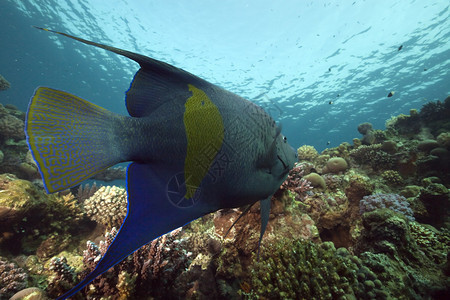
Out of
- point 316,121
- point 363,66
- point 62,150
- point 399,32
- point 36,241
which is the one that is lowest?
point 36,241

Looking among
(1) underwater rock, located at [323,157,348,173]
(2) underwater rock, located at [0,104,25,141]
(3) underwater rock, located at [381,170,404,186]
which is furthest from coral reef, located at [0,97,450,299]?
(2) underwater rock, located at [0,104,25,141]

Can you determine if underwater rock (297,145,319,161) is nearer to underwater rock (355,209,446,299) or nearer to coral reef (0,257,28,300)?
underwater rock (355,209,446,299)

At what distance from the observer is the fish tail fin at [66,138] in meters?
0.64

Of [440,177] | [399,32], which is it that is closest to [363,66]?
[399,32]

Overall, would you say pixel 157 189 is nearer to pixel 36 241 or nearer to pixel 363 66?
pixel 36 241

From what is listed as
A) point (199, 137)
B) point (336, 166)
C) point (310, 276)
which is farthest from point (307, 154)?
point (199, 137)

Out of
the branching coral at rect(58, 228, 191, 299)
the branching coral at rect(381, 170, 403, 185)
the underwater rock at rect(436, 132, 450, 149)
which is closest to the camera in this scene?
the branching coral at rect(58, 228, 191, 299)

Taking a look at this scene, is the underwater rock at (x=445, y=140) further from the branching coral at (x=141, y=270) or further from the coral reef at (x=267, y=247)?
the branching coral at (x=141, y=270)

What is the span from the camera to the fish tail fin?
0.64m

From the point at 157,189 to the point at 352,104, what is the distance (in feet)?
128

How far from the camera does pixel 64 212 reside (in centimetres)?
371

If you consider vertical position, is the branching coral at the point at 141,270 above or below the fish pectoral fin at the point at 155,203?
below

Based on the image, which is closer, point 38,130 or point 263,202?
point 38,130

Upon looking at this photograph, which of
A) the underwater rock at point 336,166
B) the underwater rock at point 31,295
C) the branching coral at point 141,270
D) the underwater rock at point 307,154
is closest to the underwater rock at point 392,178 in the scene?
the underwater rock at point 336,166
